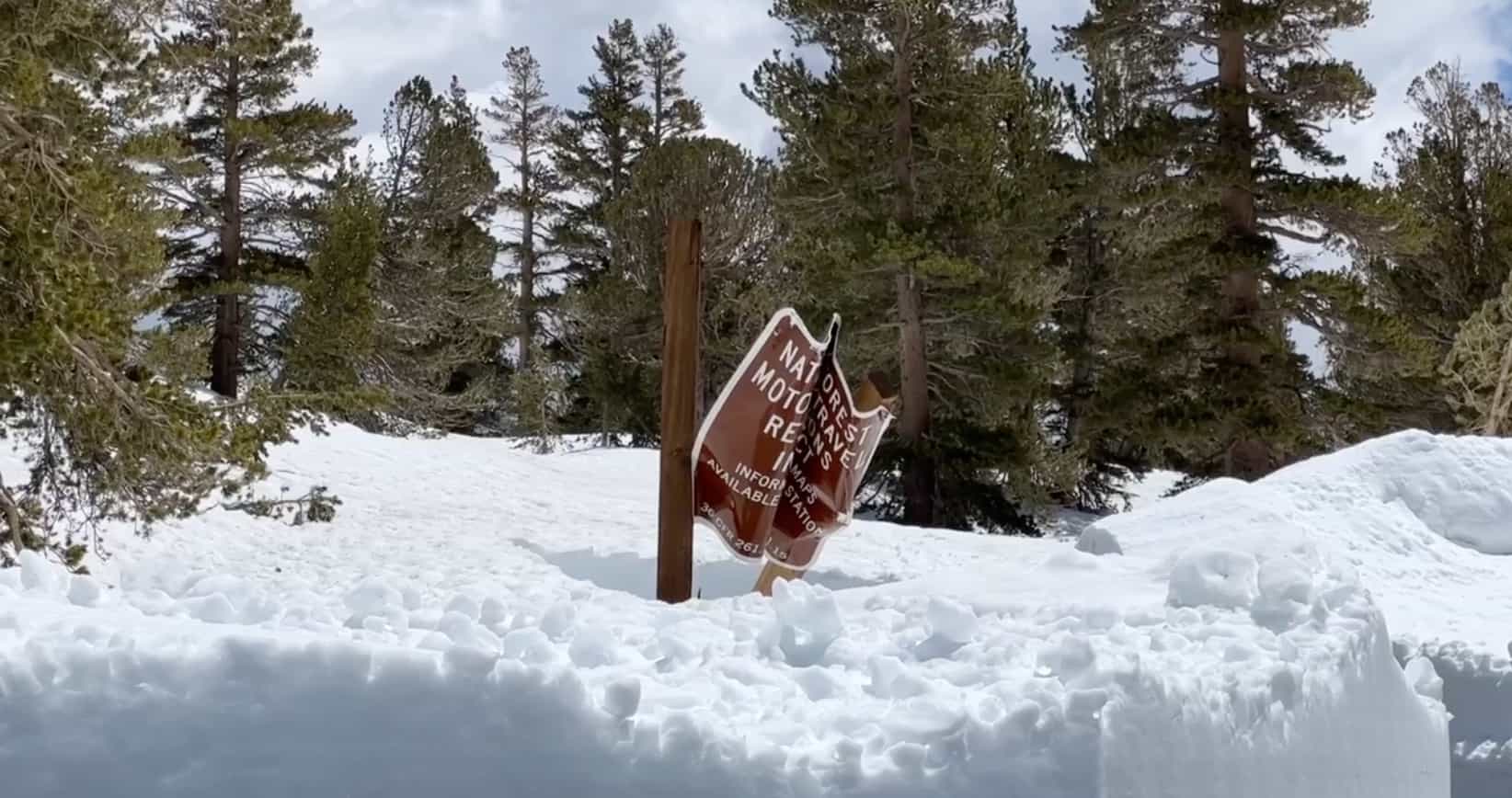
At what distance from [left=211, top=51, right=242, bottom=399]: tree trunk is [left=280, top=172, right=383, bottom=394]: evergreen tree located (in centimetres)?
228

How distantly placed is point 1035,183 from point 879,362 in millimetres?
3061

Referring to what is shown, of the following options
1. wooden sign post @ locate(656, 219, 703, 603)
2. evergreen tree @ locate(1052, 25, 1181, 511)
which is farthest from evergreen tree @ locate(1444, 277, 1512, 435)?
wooden sign post @ locate(656, 219, 703, 603)

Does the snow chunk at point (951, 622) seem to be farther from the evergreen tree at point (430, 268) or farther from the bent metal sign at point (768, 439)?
the evergreen tree at point (430, 268)

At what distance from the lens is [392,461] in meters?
16.0

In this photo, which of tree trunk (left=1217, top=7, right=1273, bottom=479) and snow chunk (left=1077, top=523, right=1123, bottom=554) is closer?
snow chunk (left=1077, top=523, right=1123, bottom=554)

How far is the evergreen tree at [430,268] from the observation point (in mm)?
20172

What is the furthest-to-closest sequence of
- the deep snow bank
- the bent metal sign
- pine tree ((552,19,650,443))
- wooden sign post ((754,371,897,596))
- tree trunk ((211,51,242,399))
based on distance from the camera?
pine tree ((552,19,650,443))
tree trunk ((211,51,242,399))
wooden sign post ((754,371,897,596))
the bent metal sign
the deep snow bank

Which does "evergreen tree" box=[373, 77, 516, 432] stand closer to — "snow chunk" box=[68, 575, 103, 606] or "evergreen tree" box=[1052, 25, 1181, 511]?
"evergreen tree" box=[1052, 25, 1181, 511]

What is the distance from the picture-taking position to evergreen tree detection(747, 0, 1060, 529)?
1517 centimetres

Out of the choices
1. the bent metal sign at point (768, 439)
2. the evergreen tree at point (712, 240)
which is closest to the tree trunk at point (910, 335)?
the evergreen tree at point (712, 240)

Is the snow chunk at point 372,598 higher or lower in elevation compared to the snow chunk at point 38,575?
lower

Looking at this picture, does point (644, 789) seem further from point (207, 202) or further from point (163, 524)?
point (207, 202)

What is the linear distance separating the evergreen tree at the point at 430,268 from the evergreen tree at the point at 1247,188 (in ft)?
35.1

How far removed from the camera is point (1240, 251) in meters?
15.2
